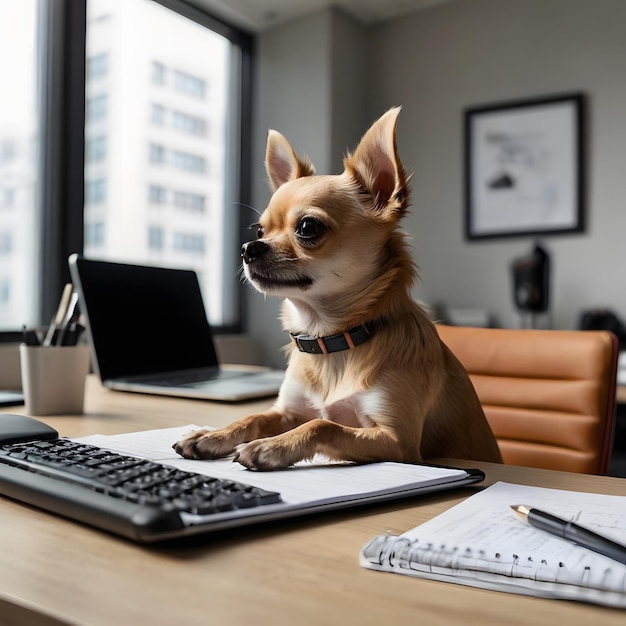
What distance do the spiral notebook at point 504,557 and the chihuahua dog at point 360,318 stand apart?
259 millimetres

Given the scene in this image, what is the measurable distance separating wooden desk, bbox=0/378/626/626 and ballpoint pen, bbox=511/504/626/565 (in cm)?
5

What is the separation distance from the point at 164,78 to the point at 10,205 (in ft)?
3.42

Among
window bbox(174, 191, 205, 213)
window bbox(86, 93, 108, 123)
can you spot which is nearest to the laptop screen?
window bbox(86, 93, 108, 123)

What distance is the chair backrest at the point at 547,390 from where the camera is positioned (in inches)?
48.0

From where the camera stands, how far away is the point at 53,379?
1.14m

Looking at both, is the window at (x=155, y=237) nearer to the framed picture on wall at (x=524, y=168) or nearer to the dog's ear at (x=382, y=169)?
the framed picture on wall at (x=524, y=168)

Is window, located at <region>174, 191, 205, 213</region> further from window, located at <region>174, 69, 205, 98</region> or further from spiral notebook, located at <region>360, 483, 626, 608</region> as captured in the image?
spiral notebook, located at <region>360, 483, 626, 608</region>

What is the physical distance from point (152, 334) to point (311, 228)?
942mm

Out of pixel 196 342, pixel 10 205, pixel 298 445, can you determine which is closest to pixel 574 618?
pixel 298 445

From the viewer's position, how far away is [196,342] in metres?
1.81

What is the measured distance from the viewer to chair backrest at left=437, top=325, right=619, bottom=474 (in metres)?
1.22

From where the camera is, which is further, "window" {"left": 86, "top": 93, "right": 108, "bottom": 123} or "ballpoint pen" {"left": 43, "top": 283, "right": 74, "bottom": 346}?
"window" {"left": 86, "top": 93, "right": 108, "bottom": 123}

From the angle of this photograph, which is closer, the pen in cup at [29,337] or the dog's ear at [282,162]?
the dog's ear at [282,162]

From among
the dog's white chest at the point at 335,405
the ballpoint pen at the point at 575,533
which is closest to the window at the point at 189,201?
the dog's white chest at the point at 335,405
